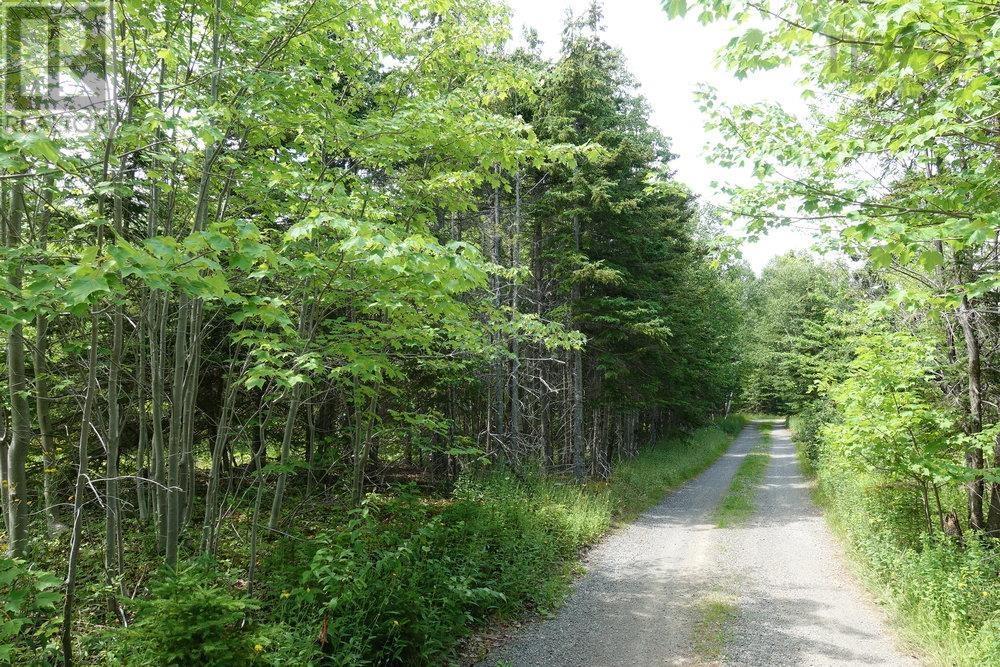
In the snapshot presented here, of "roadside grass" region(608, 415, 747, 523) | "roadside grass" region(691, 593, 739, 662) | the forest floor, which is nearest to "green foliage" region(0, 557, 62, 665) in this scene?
the forest floor

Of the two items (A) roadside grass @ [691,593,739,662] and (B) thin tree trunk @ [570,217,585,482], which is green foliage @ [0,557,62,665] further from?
(B) thin tree trunk @ [570,217,585,482]

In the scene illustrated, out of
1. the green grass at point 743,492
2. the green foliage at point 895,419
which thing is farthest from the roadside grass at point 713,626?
the green grass at point 743,492

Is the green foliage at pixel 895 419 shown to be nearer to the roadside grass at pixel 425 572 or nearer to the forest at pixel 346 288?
the forest at pixel 346 288

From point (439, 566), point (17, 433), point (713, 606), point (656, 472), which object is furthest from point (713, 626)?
point (656, 472)

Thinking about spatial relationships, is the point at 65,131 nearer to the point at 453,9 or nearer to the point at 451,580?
the point at 453,9

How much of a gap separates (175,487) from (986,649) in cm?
745

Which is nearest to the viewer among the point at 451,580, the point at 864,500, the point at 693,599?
the point at 451,580

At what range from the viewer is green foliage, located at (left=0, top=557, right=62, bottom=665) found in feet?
9.36

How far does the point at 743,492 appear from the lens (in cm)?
1552

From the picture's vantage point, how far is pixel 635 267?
14516 millimetres

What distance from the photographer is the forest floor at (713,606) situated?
5617mm

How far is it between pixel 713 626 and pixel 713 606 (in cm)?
64

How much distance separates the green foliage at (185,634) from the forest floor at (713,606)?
2.83m

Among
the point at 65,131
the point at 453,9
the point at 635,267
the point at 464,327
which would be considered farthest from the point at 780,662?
the point at 635,267
